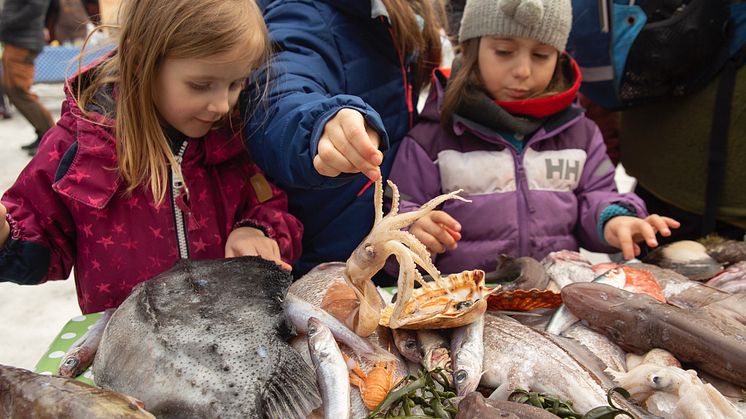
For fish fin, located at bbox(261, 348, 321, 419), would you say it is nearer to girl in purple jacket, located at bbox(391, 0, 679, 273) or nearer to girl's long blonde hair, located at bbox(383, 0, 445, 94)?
girl in purple jacket, located at bbox(391, 0, 679, 273)

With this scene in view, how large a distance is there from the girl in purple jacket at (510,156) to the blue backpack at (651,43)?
36cm

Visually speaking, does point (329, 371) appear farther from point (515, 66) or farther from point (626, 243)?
point (515, 66)

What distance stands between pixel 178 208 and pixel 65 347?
442 millimetres

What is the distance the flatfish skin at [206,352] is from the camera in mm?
1068

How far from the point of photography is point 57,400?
99cm

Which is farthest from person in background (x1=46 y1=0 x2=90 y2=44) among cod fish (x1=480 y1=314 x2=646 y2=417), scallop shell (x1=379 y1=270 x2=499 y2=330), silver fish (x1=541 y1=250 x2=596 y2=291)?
cod fish (x1=480 y1=314 x2=646 y2=417)

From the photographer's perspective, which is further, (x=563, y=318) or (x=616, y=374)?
(x=563, y=318)

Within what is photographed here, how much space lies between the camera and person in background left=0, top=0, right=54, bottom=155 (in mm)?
5496

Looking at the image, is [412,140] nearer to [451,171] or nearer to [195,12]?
[451,171]

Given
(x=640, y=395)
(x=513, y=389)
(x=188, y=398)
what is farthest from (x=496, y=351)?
(x=188, y=398)

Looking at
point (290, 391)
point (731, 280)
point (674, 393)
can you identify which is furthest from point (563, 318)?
point (290, 391)

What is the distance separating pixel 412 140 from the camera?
216 cm

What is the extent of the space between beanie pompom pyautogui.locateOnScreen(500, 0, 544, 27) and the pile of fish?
35.0 inches

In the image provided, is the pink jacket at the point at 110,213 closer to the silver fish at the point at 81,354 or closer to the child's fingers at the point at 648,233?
the silver fish at the point at 81,354
